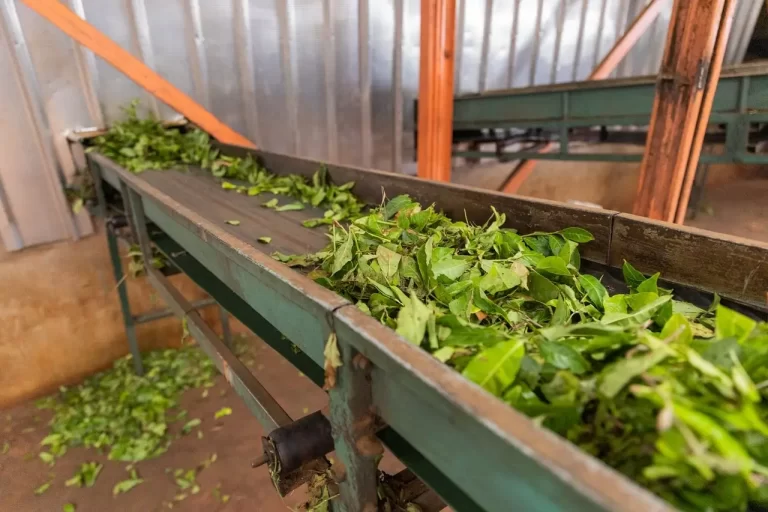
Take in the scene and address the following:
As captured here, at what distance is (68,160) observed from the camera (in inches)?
145

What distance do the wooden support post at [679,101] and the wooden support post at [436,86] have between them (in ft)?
4.98

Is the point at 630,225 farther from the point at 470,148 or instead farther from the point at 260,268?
the point at 470,148

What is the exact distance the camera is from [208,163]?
11.6ft

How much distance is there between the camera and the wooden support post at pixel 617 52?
4.71 metres

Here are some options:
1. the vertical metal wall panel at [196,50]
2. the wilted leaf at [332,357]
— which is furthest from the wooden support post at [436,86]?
the wilted leaf at [332,357]

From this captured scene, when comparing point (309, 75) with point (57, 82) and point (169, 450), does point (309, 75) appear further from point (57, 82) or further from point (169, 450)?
point (169, 450)

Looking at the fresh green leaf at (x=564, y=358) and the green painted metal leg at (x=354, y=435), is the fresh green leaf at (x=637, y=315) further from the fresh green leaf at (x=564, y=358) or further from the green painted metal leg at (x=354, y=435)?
the green painted metal leg at (x=354, y=435)

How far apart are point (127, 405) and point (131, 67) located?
2.73 m

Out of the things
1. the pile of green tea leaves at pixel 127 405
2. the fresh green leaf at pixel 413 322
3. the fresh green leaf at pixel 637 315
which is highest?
the fresh green leaf at pixel 413 322

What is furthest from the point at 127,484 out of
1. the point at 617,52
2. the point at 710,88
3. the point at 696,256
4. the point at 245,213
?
the point at 617,52

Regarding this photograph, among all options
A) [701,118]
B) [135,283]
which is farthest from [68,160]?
[701,118]

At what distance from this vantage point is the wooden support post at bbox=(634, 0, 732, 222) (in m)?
Answer: 2.23

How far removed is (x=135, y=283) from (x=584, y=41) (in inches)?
256

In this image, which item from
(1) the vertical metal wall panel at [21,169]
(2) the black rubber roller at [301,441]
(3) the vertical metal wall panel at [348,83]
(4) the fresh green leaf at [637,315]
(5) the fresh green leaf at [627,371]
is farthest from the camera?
(3) the vertical metal wall panel at [348,83]
